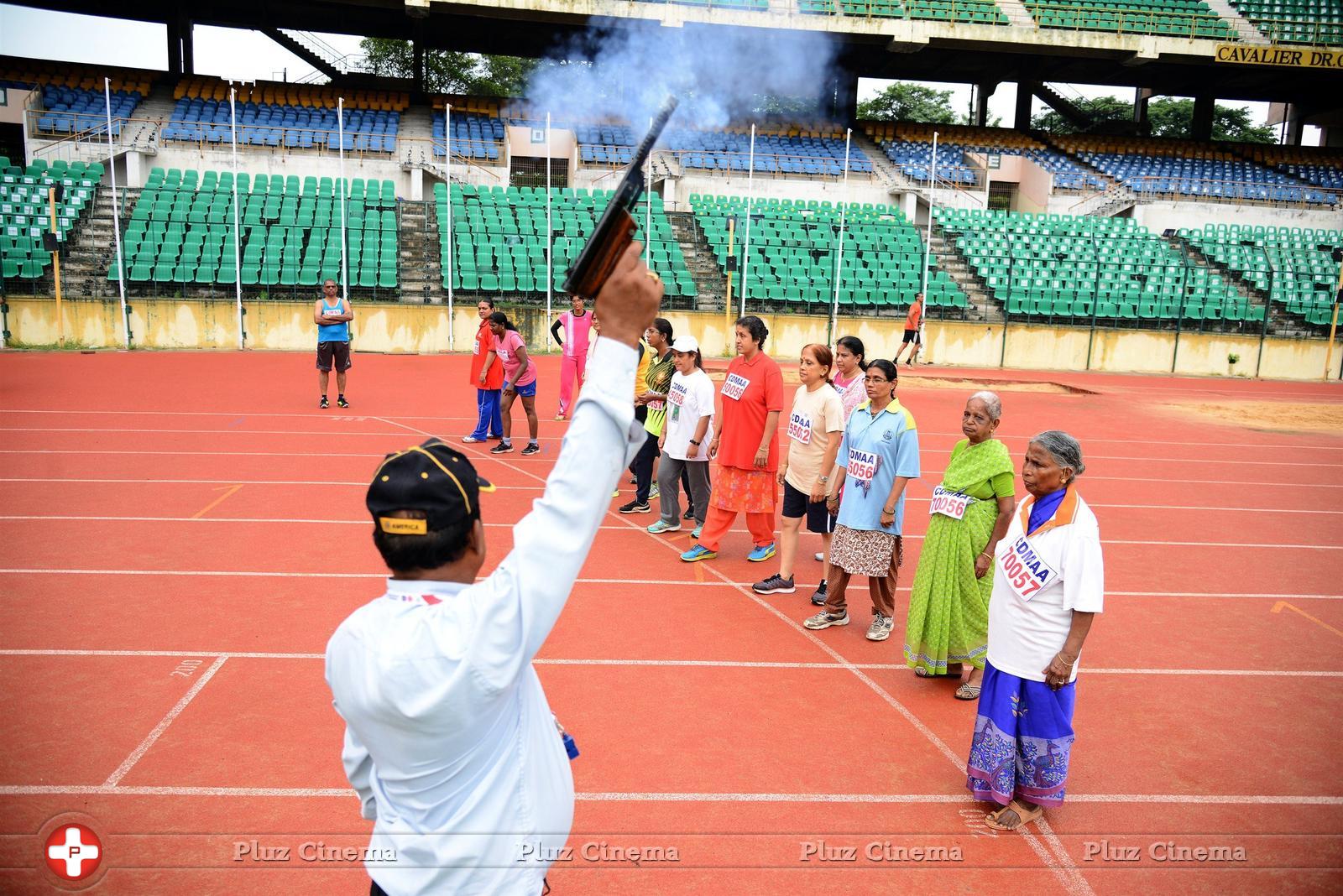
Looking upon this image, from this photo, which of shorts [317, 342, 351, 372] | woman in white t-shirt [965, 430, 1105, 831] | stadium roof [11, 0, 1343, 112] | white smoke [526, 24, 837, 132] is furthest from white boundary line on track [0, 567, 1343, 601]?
stadium roof [11, 0, 1343, 112]

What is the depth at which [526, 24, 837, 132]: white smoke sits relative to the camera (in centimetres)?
Answer: 3038

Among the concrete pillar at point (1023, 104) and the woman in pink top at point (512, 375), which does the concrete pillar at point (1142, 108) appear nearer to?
the concrete pillar at point (1023, 104)

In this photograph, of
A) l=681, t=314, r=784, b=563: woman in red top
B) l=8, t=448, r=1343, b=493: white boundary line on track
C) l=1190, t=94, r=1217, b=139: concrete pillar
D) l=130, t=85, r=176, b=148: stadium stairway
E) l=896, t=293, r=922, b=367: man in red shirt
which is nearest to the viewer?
l=681, t=314, r=784, b=563: woman in red top

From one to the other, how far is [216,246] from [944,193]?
23.2 m

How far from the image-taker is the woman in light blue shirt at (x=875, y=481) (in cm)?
555

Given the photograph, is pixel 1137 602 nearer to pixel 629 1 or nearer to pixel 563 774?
pixel 563 774

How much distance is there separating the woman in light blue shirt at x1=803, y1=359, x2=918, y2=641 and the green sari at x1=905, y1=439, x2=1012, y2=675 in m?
0.45

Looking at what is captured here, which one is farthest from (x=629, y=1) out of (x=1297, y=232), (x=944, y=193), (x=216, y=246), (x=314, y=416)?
(x=1297, y=232)

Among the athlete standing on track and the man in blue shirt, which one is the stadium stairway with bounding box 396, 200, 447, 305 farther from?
the athlete standing on track

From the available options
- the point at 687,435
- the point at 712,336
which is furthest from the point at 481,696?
the point at 712,336

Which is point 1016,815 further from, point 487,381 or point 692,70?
point 692,70

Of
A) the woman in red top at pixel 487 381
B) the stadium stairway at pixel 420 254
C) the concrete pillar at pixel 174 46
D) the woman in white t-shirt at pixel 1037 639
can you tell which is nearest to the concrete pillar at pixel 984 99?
the stadium stairway at pixel 420 254

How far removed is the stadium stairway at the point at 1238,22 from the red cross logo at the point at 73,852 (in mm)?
40221

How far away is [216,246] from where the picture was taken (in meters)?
22.0
